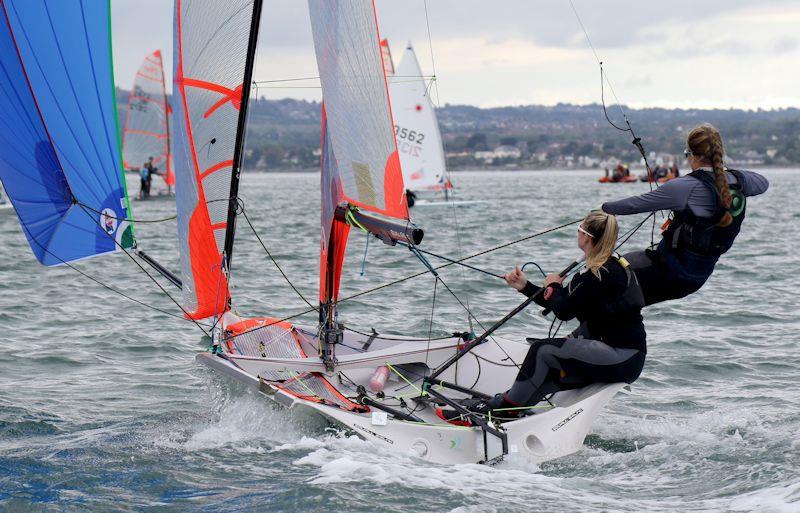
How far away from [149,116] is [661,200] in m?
30.2

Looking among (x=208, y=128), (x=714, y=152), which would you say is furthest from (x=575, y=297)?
(x=208, y=128)

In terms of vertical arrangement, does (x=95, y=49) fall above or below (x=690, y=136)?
above

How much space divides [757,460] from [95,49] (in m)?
4.41

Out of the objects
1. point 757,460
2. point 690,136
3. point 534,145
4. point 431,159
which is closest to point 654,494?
point 757,460

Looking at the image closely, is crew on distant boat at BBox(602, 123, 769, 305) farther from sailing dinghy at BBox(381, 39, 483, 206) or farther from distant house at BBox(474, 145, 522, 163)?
distant house at BBox(474, 145, 522, 163)

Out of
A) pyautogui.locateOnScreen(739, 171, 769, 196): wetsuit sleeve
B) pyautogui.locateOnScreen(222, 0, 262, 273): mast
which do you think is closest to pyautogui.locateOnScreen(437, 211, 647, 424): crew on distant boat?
pyautogui.locateOnScreen(739, 171, 769, 196): wetsuit sleeve

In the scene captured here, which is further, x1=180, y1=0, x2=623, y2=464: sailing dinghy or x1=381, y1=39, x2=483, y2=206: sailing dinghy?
x1=381, y1=39, x2=483, y2=206: sailing dinghy

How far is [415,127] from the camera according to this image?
2522cm

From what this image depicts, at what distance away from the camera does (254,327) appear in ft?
23.5

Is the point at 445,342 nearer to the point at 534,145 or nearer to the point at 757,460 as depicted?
the point at 757,460

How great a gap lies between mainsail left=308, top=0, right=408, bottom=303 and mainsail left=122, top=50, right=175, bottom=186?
27221 millimetres

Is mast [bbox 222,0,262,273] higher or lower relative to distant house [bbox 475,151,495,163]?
higher

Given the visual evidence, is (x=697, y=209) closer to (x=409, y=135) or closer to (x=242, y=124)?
(x=242, y=124)

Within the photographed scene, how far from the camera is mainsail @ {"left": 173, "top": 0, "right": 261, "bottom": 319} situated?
21.0ft
